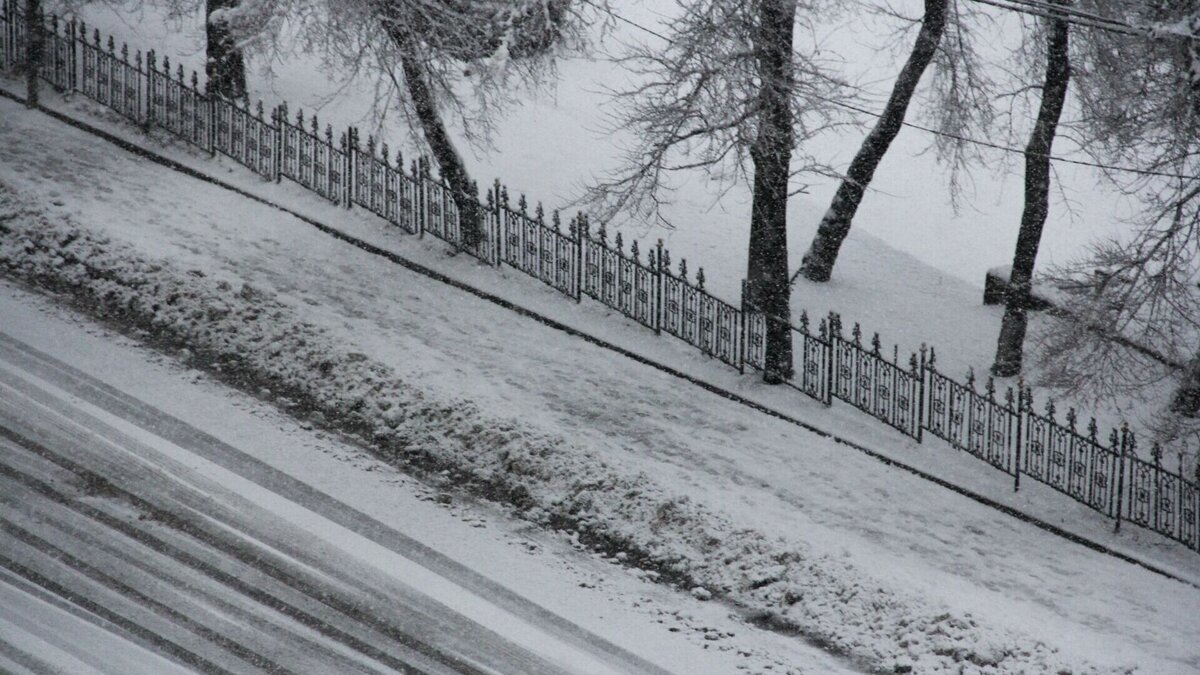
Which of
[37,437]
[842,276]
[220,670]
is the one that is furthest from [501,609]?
[842,276]

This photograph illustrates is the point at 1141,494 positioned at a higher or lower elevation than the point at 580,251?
lower

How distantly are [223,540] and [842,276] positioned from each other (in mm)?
10171

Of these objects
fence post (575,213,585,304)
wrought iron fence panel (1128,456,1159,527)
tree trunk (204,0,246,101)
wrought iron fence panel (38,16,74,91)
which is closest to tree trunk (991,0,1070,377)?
wrought iron fence panel (1128,456,1159,527)

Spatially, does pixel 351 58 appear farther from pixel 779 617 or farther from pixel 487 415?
pixel 779 617

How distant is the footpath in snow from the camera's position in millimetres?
9664

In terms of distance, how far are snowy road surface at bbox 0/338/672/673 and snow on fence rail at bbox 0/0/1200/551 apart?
4985 mm

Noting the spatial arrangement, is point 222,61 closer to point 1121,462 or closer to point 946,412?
point 946,412

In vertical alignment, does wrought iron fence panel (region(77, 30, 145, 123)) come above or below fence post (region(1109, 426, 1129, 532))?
above

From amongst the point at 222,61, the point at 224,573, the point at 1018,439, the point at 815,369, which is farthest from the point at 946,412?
the point at 222,61

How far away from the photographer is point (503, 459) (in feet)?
36.2

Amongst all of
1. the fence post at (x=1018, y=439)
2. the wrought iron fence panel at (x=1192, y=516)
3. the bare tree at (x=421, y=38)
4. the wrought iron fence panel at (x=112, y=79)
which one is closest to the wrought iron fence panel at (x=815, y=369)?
the fence post at (x=1018, y=439)

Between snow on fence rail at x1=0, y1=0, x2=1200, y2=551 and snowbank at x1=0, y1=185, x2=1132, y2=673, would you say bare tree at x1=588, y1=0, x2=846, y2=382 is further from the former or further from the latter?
snowbank at x1=0, y1=185, x2=1132, y2=673

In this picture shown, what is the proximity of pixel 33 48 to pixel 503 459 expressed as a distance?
1000 centimetres

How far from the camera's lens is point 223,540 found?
941 centimetres
